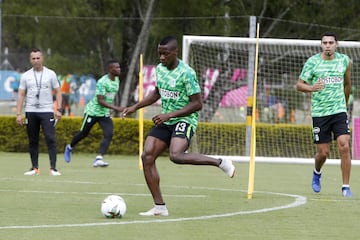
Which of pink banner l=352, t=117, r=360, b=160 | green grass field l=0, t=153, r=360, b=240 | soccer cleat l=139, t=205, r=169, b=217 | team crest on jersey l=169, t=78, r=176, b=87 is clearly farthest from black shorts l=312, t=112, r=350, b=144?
pink banner l=352, t=117, r=360, b=160

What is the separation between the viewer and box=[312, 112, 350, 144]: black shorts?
12.3 metres

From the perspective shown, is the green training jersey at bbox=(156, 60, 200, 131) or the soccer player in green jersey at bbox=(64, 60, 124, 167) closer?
the green training jersey at bbox=(156, 60, 200, 131)

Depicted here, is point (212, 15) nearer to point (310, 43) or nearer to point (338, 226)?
point (310, 43)

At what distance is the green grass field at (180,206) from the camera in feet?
28.3

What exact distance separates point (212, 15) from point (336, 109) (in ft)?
42.5

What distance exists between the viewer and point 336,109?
1229 centimetres

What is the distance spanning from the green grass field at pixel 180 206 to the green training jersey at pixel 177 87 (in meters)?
1.13

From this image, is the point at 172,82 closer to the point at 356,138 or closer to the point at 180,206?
the point at 180,206

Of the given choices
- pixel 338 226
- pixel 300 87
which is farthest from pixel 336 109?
pixel 338 226

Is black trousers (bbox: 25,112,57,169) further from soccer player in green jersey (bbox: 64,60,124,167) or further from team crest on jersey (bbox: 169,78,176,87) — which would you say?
team crest on jersey (bbox: 169,78,176,87)

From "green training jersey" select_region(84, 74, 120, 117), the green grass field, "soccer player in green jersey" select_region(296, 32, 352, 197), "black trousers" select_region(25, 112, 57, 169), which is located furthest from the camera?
"green training jersey" select_region(84, 74, 120, 117)

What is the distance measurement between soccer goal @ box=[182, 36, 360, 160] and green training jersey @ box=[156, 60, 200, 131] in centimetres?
1132

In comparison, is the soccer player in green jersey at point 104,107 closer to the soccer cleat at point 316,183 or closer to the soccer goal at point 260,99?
the soccer goal at point 260,99

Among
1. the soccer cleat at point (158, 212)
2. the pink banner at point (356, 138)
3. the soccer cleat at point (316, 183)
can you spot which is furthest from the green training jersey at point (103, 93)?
the soccer cleat at point (158, 212)
